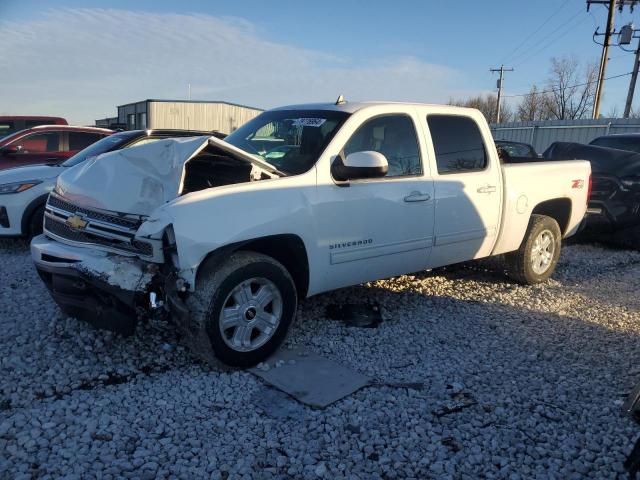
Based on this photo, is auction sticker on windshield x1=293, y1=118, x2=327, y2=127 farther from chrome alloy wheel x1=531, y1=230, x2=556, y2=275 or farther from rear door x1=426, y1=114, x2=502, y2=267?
chrome alloy wheel x1=531, y1=230, x2=556, y2=275

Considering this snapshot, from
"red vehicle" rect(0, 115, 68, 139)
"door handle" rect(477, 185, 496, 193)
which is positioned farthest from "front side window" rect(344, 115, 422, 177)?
"red vehicle" rect(0, 115, 68, 139)

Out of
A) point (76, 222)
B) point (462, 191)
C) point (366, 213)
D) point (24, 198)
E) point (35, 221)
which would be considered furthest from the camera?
point (35, 221)

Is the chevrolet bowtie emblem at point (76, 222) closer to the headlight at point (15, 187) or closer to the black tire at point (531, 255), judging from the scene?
the headlight at point (15, 187)

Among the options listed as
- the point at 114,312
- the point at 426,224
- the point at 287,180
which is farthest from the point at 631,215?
the point at 114,312

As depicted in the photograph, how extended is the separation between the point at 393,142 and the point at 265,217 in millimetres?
1547

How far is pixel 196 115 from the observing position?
108ft

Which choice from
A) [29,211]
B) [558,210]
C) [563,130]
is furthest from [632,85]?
[29,211]

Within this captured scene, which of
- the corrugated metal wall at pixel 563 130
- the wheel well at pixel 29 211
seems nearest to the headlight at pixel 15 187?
the wheel well at pixel 29 211

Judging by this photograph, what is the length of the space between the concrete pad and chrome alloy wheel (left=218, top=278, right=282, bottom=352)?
0.22m

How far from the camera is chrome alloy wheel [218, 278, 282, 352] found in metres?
3.51

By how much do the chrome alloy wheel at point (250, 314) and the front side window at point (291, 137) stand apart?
937 mm

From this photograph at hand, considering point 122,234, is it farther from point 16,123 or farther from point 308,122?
point 16,123

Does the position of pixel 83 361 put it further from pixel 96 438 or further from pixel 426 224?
pixel 426 224

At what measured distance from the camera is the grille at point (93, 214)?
3.44m
